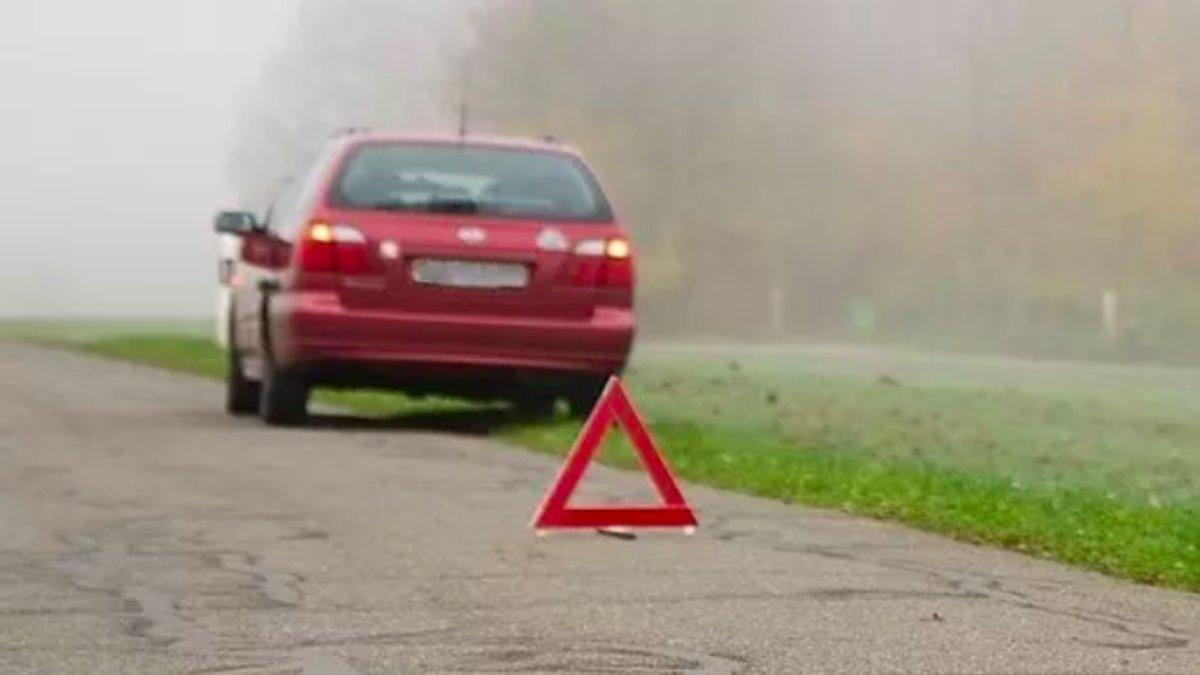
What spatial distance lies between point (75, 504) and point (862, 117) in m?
38.9

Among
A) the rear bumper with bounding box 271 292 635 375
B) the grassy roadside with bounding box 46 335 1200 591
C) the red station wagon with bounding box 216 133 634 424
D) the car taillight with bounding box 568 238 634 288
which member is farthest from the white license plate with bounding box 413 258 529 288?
the grassy roadside with bounding box 46 335 1200 591

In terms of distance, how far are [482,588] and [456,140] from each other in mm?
9267

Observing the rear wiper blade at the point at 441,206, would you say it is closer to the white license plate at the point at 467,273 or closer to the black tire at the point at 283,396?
the white license plate at the point at 467,273

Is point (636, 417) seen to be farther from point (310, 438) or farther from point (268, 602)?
point (310, 438)

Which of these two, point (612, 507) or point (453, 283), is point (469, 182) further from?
point (612, 507)

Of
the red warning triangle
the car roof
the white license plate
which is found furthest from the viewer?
the car roof

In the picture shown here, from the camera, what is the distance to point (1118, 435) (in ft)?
64.2

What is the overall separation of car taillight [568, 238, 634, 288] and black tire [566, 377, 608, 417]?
52 cm

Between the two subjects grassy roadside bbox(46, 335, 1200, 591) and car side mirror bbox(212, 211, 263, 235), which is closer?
grassy roadside bbox(46, 335, 1200, 591)

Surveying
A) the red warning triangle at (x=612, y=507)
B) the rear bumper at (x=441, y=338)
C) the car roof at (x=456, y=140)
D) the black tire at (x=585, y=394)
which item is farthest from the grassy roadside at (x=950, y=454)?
the car roof at (x=456, y=140)

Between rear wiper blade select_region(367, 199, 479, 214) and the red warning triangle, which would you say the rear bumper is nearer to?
rear wiper blade select_region(367, 199, 479, 214)

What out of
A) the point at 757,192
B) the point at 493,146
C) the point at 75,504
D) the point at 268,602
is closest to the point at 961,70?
the point at 757,192

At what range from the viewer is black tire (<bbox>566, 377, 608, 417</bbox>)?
1809 centimetres

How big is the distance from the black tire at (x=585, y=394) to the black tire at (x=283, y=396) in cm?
139
